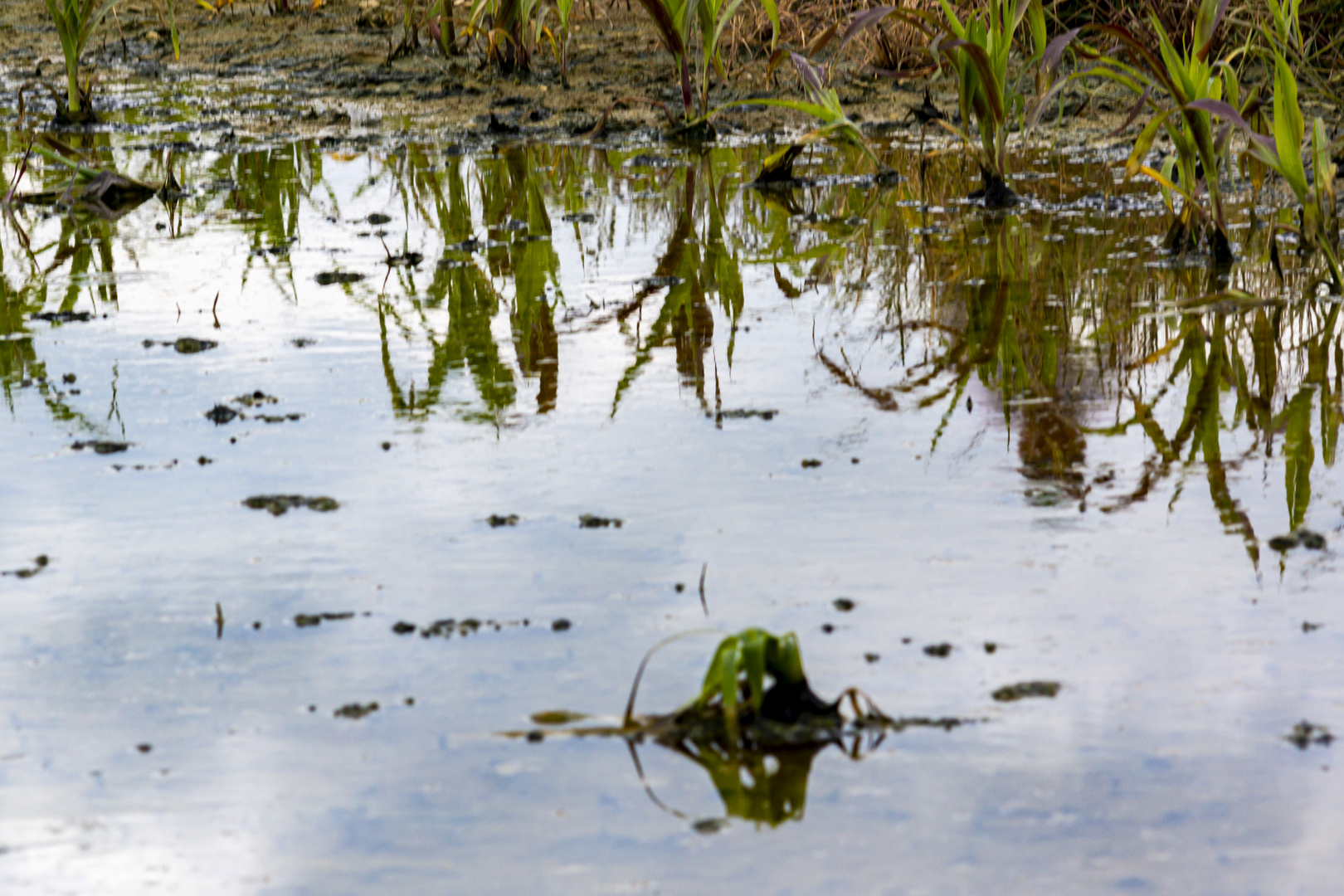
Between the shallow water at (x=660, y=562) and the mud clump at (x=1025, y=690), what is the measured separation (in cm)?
2

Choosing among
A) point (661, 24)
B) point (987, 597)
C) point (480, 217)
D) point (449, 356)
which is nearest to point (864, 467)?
point (987, 597)

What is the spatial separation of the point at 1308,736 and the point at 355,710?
40.8 inches

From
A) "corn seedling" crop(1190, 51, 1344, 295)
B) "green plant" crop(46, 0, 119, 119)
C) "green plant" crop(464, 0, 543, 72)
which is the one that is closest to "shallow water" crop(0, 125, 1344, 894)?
"corn seedling" crop(1190, 51, 1344, 295)

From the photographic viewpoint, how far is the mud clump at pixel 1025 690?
5.53 feet

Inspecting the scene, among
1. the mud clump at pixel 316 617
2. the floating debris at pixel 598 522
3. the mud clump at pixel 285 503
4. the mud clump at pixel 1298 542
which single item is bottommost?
the mud clump at pixel 1298 542

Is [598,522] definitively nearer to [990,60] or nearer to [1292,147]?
[1292,147]

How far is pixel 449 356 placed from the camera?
10.3 ft

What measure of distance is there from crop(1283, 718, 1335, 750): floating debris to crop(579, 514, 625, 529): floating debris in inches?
38.2

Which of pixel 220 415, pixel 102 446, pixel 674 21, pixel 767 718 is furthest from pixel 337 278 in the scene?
pixel 767 718

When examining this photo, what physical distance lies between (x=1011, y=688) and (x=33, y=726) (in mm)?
1103

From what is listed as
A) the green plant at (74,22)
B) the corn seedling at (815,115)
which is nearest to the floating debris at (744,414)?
the corn seedling at (815,115)

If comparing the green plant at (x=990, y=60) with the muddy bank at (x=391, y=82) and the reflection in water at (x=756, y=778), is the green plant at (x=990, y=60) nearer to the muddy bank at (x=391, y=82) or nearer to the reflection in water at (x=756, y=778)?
the muddy bank at (x=391, y=82)

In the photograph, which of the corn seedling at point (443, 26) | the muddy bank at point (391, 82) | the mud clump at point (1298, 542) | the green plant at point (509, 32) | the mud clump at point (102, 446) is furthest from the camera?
the corn seedling at point (443, 26)

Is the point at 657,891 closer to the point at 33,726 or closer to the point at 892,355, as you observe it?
the point at 33,726
